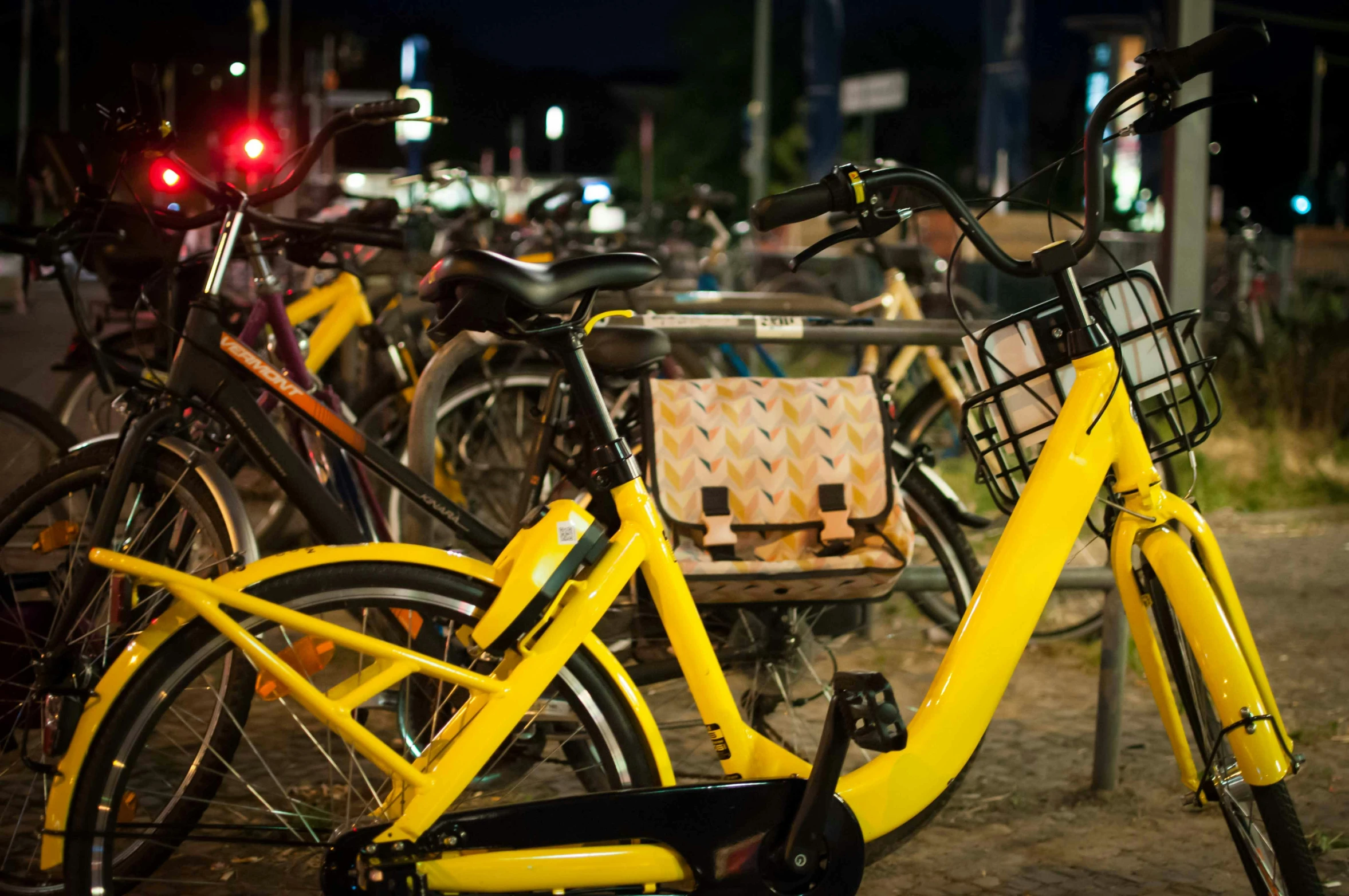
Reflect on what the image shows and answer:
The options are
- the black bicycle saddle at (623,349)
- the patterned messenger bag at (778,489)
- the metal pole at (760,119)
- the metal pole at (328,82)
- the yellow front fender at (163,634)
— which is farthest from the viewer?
the metal pole at (760,119)

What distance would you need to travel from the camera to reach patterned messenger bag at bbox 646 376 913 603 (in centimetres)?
294

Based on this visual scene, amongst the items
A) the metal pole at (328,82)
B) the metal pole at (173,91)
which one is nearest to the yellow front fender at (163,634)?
the metal pole at (173,91)

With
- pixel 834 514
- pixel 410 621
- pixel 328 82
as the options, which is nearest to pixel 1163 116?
pixel 834 514

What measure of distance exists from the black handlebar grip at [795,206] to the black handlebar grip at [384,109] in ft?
4.17

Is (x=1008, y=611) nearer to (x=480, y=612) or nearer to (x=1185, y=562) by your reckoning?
(x=1185, y=562)

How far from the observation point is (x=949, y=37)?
61594 mm

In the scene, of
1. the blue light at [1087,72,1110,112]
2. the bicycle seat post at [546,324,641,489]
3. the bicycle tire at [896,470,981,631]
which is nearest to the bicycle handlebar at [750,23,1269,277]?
the bicycle seat post at [546,324,641,489]

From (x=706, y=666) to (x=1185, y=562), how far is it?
0.87 m

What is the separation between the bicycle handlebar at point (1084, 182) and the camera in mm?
2314

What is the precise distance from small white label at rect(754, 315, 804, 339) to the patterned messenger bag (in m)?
0.49

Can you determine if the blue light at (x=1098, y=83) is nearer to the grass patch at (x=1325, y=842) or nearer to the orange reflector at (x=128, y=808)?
the grass patch at (x=1325, y=842)

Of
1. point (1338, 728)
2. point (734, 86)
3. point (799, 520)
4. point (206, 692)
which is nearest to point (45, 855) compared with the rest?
point (206, 692)

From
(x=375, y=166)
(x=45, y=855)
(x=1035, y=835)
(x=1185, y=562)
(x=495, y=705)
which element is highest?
(x=375, y=166)

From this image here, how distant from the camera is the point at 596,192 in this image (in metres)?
7.29
